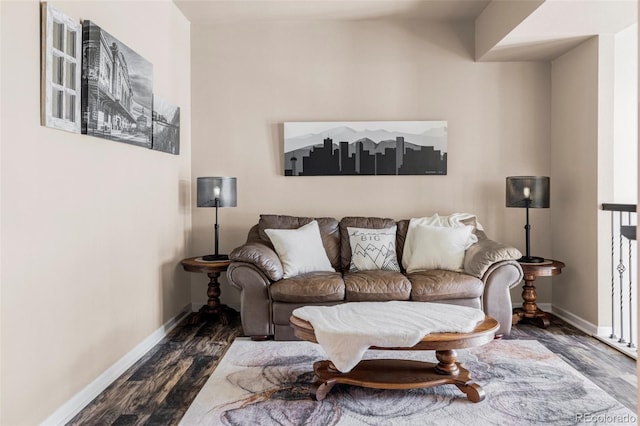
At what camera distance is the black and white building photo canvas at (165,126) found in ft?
11.9

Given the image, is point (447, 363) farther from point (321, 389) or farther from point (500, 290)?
point (500, 290)

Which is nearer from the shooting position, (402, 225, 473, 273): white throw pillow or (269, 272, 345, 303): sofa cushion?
(269, 272, 345, 303): sofa cushion

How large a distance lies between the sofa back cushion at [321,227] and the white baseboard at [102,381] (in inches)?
47.7

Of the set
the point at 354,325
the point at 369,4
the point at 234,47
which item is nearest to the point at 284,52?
the point at 234,47

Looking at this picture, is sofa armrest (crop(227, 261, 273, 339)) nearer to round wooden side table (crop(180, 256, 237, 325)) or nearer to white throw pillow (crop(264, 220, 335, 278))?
white throw pillow (crop(264, 220, 335, 278))

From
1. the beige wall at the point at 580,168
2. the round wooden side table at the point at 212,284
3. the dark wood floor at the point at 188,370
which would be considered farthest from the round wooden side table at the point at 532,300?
the round wooden side table at the point at 212,284

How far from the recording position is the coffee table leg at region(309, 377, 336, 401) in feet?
8.27

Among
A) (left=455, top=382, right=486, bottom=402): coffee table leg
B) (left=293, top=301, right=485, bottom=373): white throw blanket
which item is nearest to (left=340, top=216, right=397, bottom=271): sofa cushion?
(left=293, top=301, right=485, bottom=373): white throw blanket

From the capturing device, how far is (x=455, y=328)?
8.00 ft

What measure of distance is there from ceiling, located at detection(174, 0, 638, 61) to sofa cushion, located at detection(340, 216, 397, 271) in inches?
73.8

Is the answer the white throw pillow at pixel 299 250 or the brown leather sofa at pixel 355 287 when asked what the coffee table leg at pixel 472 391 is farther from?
the white throw pillow at pixel 299 250

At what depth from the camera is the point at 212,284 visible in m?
4.20

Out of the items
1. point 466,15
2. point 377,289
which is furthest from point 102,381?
point 466,15

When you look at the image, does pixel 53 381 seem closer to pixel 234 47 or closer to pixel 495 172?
pixel 234 47
